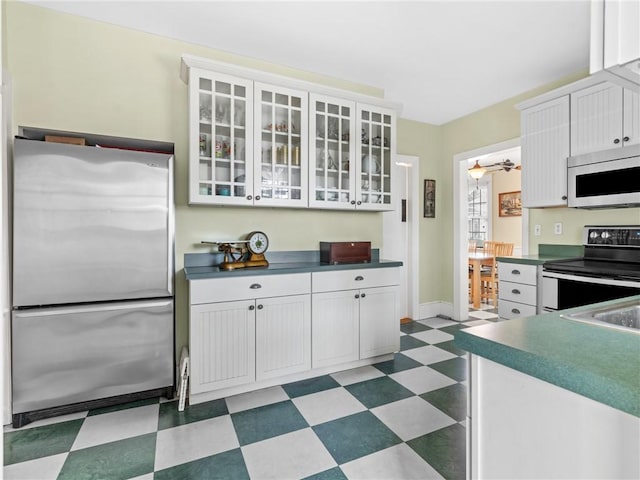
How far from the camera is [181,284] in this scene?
2.55 meters

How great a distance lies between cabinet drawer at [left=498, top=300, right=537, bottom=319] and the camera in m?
2.72

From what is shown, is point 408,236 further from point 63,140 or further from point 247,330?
point 63,140

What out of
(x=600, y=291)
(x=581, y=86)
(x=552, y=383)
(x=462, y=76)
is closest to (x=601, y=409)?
(x=552, y=383)

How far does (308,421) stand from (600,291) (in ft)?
6.87

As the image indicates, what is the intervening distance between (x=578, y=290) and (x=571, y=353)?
2.04 meters

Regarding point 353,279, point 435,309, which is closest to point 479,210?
point 435,309

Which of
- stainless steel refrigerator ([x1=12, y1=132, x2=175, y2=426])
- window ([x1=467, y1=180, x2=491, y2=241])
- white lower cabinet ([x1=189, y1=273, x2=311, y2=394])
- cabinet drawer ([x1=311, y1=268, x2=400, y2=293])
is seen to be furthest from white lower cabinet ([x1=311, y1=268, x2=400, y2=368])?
window ([x1=467, y1=180, x2=491, y2=241])

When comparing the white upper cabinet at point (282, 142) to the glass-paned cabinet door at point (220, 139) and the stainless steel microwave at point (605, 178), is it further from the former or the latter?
the stainless steel microwave at point (605, 178)

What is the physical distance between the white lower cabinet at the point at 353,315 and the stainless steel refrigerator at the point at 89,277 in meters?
1.05

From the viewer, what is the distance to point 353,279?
2701mm

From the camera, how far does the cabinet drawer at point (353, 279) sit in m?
2.56

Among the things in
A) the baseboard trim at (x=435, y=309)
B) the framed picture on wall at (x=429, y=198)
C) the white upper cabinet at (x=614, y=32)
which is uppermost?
the framed picture on wall at (x=429, y=198)

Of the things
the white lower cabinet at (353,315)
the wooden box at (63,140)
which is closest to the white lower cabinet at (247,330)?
the white lower cabinet at (353,315)

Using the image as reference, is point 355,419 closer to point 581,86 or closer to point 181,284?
point 181,284
